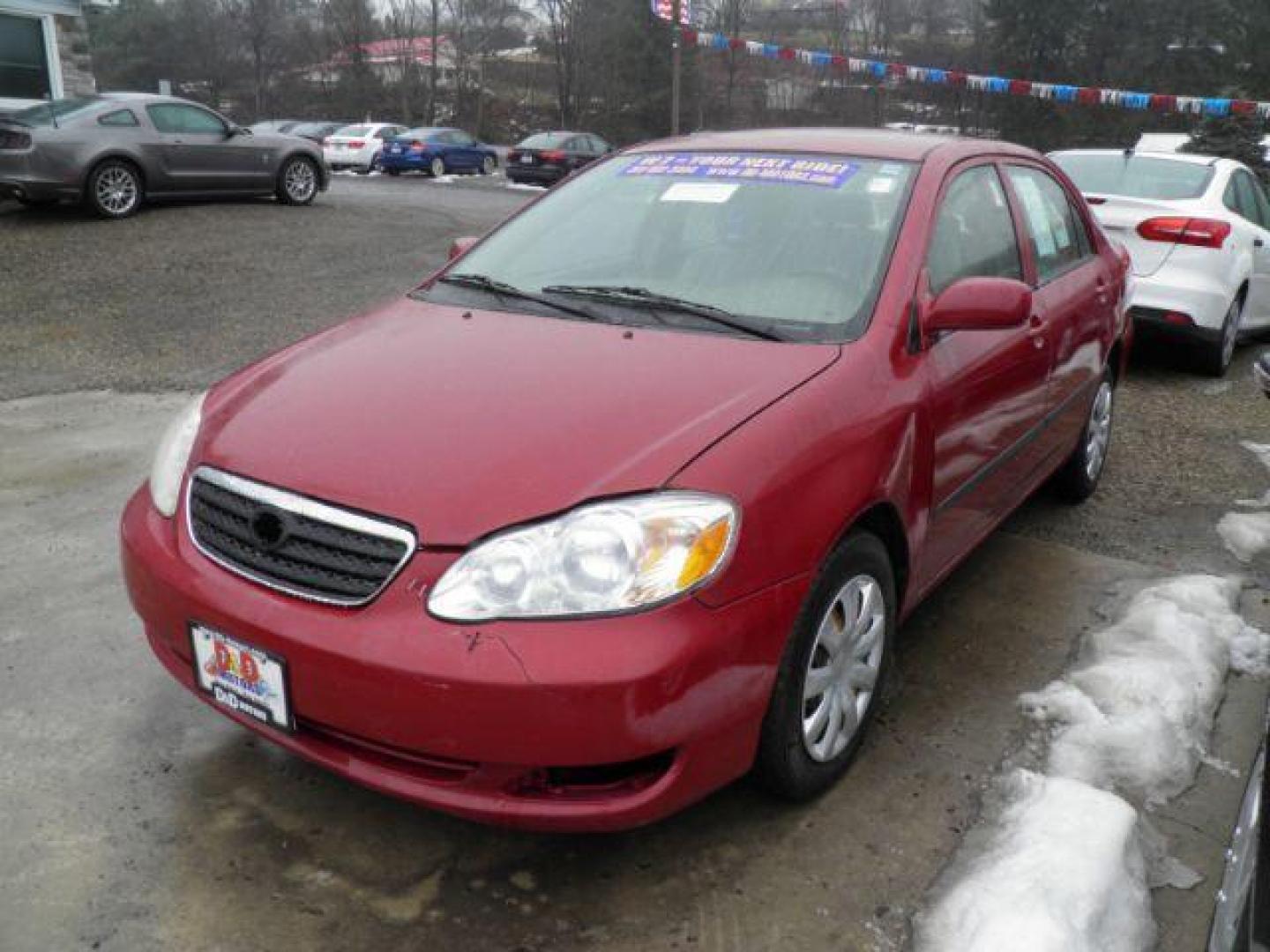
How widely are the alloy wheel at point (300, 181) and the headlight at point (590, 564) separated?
13698 millimetres

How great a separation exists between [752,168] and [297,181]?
41.6ft

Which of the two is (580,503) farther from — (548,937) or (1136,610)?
(1136,610)

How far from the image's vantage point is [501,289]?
326 centimetres

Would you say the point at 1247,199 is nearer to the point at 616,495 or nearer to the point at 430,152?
the point at 616,495

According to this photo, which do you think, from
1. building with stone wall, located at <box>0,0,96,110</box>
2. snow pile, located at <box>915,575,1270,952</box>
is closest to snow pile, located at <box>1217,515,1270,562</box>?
snow pile, located at <box>915,575,1270,952</box>

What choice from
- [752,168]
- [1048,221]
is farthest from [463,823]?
[1048,221]

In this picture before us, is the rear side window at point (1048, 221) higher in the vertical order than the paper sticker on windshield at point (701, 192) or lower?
lower

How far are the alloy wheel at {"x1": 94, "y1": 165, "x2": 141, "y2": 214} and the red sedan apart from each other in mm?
10555

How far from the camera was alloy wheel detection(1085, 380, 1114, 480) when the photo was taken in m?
4.75

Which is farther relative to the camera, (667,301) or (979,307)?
(667,301)

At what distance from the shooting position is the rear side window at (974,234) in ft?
10.5

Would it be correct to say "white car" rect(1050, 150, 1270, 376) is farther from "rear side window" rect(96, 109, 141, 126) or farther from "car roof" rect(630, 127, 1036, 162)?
"rear side window" rect(96, 109, 141, 126)

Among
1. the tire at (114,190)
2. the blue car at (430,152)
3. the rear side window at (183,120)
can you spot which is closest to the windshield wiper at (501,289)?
the tire at (114,190)

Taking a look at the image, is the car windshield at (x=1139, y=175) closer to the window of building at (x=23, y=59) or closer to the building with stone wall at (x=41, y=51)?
the building with stone wall at (x=41, y=51)
